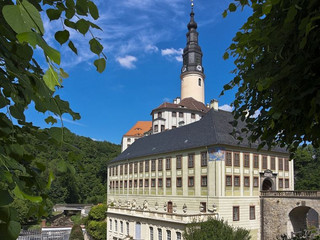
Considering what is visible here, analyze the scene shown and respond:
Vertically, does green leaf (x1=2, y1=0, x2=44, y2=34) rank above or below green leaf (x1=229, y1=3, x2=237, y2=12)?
below

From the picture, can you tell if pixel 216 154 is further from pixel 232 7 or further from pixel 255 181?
pixel 232 7

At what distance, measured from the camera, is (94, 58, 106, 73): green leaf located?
1.45m

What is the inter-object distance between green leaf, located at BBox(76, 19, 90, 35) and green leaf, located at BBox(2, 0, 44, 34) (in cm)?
33

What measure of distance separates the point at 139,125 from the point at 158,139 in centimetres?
3995

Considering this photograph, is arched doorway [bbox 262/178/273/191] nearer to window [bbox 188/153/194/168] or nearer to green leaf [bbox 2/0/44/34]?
window [bbox 188/153/194/168]

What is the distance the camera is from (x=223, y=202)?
27516 mm

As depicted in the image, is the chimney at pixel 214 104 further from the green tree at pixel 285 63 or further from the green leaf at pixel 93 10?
the green leaf at pixel 93 10

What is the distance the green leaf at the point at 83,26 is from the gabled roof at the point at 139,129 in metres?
72.9

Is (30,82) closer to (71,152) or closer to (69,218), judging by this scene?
(71,152)

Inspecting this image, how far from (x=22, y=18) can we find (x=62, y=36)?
349 millimetres

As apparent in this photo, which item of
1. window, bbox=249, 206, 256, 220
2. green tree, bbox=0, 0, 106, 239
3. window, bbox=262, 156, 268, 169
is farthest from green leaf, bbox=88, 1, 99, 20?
window, bbox=262, 156, 268, 169

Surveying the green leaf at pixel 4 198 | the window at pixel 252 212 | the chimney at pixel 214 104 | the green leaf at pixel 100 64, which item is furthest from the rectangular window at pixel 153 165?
the green leaf at pixel 4 198

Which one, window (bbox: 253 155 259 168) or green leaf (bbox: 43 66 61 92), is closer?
green leaf (bbox: 43 66 61 92)

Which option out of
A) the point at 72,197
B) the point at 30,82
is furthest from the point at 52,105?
the point at 72,197
